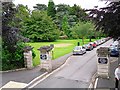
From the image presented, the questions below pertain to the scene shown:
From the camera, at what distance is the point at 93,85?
1419 cm

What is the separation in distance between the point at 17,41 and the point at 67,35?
44.0m

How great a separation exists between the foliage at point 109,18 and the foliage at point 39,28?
3525 cm

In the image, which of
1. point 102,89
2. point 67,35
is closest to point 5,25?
point 102,89

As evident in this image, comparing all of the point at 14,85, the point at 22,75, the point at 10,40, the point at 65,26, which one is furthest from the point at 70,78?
the point at 65,26

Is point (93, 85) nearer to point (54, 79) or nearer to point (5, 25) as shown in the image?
point (54, 79)

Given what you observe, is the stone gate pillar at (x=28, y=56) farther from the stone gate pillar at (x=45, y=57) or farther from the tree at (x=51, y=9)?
the tree at (x=51, y=9)

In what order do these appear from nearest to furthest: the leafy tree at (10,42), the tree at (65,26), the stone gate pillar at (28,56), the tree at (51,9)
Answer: the leafy tree at (10,42), the stone gate pillar at (28,56), the tree at (65,26), the tree at (51,9)

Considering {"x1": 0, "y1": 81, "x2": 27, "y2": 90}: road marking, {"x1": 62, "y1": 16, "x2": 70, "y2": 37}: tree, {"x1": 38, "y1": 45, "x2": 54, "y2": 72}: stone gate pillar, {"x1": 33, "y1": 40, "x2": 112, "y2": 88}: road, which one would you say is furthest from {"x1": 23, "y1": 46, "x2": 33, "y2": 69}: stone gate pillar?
{"x1": 62, "y1": 16, "x2": 70, "y2": 37}: tree

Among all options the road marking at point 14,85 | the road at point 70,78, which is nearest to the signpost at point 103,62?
the road at point 70,78

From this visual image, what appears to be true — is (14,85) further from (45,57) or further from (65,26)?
(65,26)

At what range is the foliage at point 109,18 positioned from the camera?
16312 millimetres

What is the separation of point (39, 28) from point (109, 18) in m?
37.5

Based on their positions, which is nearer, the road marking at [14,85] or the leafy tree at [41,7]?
the road marking at [14,85]

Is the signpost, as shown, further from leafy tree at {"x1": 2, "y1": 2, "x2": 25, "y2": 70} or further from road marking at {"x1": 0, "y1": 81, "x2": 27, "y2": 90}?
leafy tree at {"x1": 2, "y1": 2, "x2": 25, "y2": 70}
